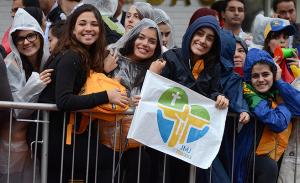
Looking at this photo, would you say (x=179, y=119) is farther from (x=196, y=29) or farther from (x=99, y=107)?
(x=196, y=29)

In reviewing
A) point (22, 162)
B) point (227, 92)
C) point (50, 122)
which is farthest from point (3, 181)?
point (227, 92)

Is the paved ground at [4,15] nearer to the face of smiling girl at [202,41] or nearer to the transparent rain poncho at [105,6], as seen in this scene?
the transparent rain poncho at [105,6]

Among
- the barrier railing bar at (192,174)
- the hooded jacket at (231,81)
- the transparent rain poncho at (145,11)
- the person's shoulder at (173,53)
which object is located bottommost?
the barrier railing bar at (192,174)

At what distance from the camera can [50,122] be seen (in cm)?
638

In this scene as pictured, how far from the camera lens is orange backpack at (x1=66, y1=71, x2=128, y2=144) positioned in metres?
6.24

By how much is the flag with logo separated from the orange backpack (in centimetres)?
20

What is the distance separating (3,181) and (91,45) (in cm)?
141

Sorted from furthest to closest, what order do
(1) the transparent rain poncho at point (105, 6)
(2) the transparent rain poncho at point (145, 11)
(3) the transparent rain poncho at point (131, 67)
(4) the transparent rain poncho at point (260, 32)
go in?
(4) the transparent rain poncho at point (260, 32) → (1) the transparent rain poncho at point (105, 6) → (2) the transparent rain poncho at point (145, 11) → (3) the transparent rain poncho at point (131, 67)

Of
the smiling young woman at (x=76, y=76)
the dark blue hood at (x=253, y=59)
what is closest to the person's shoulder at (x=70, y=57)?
the smiling young woman at (x=76, y=76)

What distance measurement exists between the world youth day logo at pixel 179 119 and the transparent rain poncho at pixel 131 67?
38 centimetres

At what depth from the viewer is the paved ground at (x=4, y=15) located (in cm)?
1185

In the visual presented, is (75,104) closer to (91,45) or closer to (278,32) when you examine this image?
(91,45)

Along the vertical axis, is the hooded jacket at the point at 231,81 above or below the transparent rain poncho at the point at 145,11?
below

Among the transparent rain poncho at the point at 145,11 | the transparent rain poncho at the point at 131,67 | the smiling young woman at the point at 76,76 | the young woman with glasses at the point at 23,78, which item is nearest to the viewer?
the smiling young woman at the point at 76,76
